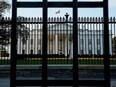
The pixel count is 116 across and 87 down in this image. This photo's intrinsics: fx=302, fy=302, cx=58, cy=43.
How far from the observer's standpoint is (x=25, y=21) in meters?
12.7

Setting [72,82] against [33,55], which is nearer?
[72,82]

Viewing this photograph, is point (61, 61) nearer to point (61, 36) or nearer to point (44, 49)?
point (61, 36)

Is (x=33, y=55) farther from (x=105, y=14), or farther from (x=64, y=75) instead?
(x=105, y=14)

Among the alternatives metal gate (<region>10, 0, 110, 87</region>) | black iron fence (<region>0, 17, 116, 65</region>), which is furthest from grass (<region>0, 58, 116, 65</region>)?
metal gate (<region>10, 0, 110, 87</region>)

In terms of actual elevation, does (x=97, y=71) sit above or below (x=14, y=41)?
below

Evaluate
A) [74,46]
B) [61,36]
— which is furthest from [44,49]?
[61,36]

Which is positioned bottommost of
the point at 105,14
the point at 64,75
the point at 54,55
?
the point at 64,75

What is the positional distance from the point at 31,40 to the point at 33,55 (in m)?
0.77

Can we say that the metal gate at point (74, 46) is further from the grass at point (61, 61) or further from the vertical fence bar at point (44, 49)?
the grass at point (61, 61)

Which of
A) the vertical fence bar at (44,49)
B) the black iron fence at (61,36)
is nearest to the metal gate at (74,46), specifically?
the vertical fence bar at (44,49)

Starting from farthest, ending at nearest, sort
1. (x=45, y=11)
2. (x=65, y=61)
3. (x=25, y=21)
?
(x=65, y=61) < (x=25, y=21) < (x=45, y=11)

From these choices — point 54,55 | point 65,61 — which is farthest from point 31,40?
point 65,61

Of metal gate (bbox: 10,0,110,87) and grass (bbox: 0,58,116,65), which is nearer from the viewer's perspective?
metal gate (bbox: 10,0,110,87)

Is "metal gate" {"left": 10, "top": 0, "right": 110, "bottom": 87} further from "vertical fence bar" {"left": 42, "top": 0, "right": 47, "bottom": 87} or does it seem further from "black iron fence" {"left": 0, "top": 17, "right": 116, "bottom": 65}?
"black iron fence" {"left": 0, "top": 17, "right": 116, "bottom": 65}
